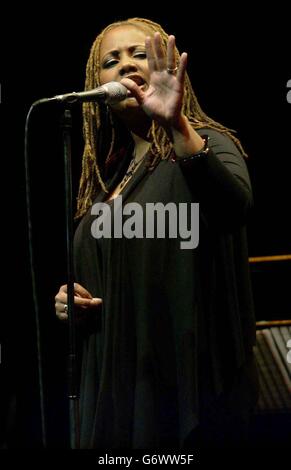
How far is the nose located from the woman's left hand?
0.83ft

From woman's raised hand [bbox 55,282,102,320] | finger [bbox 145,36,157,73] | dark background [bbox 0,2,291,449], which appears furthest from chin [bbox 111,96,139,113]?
dark background [bbox 0,2,291,449]

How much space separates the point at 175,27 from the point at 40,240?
29.6 inches

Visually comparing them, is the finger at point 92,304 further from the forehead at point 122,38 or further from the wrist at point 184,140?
the forehead at point 122,38

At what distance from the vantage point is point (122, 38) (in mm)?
1753

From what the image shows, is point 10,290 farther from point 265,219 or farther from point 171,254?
point 171,254

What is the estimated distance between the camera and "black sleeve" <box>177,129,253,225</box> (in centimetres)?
134

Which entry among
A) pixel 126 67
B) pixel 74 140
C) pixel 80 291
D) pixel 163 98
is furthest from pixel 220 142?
pixel 74 140

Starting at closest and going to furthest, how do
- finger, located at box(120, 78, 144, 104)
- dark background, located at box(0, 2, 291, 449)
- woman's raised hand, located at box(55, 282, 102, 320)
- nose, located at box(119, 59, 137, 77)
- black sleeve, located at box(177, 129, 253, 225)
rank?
black sleeve, located at box(177, 129, 253, 225)
finger, located at box(120, 78, 144, 104)
woman's raised hand, located at box(55, 282, 102, 320)
nose, located at box(119, 59, 137, 77)
dark background, located at box(0, 2, 291, 449)

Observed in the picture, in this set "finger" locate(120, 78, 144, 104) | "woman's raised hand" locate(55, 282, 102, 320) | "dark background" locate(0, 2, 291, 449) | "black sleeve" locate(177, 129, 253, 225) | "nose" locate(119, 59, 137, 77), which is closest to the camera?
"black sleeve" locate(177, 129, 253, 225)

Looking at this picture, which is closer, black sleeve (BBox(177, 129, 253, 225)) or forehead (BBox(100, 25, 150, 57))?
black sleeve (BBox(177, 129, 253, 225))

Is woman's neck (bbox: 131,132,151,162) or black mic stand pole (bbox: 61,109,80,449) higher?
woman's neck (bbox: 131,132,151,162)

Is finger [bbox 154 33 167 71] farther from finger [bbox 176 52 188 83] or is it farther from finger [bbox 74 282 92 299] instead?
finger [bbox 74 282 92 299]

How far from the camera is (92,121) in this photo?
190 centimetres

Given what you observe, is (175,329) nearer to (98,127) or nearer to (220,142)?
(220,142)
